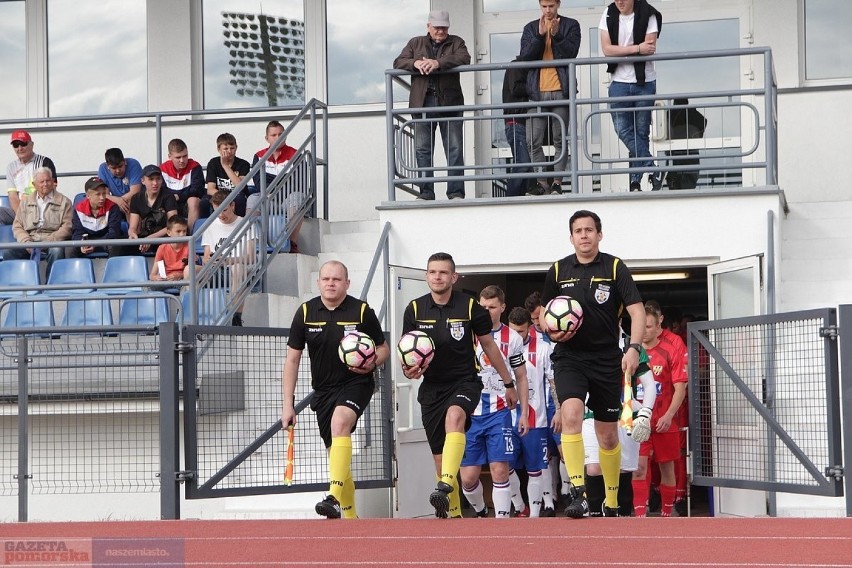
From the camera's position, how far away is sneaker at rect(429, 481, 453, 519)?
352 inches

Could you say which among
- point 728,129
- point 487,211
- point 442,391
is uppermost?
point 728,129

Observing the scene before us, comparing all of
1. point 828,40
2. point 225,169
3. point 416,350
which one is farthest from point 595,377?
point 828,40

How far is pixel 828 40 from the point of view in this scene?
1605cm

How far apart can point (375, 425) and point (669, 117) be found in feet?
19.8

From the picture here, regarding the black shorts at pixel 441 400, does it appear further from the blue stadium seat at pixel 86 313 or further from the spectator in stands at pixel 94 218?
the spectator in stands at pixel 94 218

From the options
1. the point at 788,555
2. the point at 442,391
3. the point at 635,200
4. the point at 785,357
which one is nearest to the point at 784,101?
the point at 635,200

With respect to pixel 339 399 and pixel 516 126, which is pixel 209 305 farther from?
pixel 516 126

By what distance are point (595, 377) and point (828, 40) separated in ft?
28.0

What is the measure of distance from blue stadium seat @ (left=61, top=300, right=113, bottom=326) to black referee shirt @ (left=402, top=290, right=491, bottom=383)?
437cm

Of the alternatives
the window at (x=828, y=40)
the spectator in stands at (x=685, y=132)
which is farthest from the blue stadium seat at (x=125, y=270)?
the window at (x=828, y=40)

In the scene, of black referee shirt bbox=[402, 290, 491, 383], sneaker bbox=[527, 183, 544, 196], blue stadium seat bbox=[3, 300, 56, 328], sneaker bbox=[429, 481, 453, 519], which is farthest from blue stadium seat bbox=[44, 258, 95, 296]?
sneaker bbox=[429, 481, 453, 519]

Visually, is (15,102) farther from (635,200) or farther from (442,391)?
(442,391)

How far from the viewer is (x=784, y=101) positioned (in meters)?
15.9

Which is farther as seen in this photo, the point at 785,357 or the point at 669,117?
the point at 669,117
